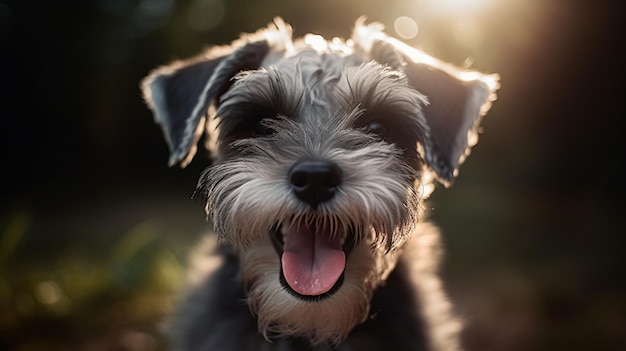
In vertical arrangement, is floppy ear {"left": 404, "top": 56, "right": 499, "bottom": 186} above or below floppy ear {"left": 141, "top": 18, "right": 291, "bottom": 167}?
above

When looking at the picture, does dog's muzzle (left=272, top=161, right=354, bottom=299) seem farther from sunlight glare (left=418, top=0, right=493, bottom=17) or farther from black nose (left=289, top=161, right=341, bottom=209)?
sunlight glare (left=418, top=0, right=493, bottom=17)

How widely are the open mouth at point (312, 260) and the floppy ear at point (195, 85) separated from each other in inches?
38.6

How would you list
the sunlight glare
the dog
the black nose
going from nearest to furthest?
1. the black nose
2. the dog
3. the sunlight glare

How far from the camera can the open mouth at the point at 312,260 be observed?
3.88 meters

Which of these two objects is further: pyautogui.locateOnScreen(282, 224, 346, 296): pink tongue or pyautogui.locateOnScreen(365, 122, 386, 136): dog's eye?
pyautogui.locateOnScreen(365, 122, 386, 136): dog's eye

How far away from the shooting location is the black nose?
11.7ft

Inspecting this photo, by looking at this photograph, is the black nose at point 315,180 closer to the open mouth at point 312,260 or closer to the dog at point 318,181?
the dog at point 318,181

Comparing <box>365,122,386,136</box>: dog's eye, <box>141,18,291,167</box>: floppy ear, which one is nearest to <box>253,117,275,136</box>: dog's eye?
<box>141,18,291,167</box>: floppy ear

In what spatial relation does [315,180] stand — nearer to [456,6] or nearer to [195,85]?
[195,85]

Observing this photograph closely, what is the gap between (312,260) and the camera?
12.8ft

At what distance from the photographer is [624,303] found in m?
7.28

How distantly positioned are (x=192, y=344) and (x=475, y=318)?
430cm

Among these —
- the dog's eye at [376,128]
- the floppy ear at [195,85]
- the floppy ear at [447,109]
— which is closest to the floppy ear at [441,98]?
the floppy ear at [447,109]

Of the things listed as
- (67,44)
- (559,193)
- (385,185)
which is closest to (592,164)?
(559,193)
